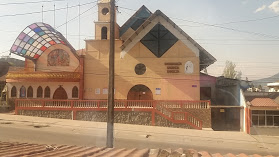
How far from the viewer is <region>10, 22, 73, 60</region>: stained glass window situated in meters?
25.7

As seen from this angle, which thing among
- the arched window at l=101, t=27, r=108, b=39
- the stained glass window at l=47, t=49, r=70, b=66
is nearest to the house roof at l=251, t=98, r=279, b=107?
the arched window at l=101, t=27, r=108, b=39

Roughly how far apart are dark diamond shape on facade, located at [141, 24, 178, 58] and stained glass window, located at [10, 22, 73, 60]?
978cm

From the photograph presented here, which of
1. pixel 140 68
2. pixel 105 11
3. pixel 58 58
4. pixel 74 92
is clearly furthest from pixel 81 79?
pixel 105 11

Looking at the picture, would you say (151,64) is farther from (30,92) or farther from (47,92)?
(30,92)

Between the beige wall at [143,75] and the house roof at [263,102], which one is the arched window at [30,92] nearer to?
the beige wall at [143,75]

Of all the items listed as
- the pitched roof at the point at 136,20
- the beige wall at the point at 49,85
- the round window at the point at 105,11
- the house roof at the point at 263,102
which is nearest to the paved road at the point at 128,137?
the house roof at the point at 263,102

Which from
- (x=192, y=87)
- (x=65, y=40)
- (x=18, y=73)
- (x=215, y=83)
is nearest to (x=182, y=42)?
(x=192, y=87)

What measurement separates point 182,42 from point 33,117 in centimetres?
1689

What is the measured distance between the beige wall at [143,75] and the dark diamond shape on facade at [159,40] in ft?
1.47

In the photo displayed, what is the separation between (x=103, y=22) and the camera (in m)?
26.2

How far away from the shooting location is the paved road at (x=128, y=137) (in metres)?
14.7

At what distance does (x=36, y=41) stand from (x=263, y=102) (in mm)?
25618

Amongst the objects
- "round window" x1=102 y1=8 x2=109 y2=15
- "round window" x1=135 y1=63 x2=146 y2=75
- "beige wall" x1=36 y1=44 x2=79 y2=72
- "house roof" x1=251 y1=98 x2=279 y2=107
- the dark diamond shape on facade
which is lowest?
"house roof" x1=251 y1=98 x2=279 y2=107

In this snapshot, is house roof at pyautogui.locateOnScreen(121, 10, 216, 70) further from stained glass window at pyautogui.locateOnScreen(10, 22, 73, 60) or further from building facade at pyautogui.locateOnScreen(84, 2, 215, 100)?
stained glass window at pyautogui.locateOnScreen(10, 22, 73, 60)
